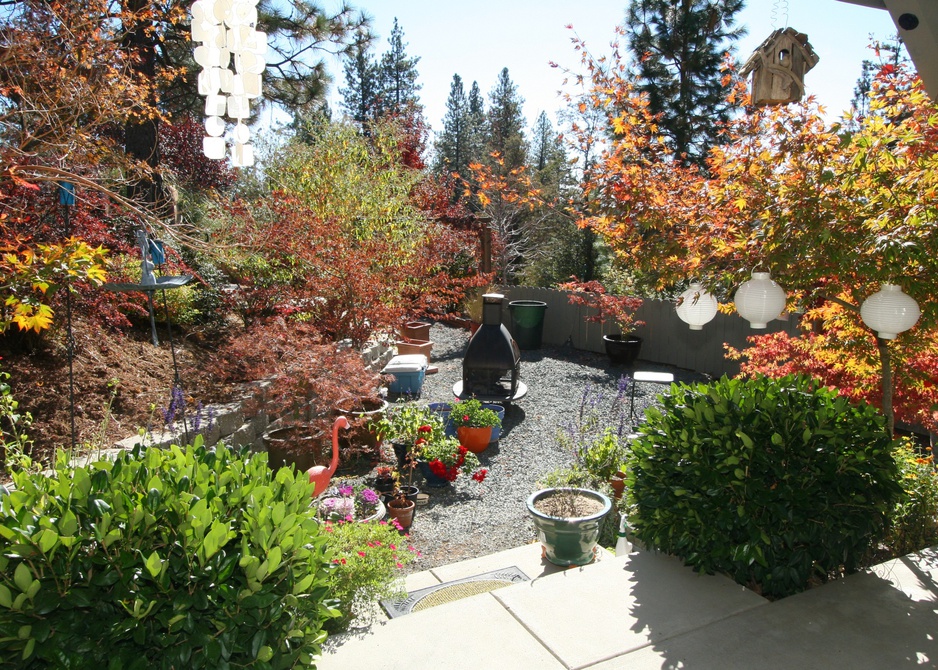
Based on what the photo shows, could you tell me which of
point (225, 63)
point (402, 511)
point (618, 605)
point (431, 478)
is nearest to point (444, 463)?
point (431, 478)

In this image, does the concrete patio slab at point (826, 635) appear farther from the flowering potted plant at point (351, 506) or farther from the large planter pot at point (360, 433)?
the large planter pot at point (360, 433)

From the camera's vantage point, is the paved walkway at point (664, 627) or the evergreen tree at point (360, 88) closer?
the paved walkway at point (664, 627)

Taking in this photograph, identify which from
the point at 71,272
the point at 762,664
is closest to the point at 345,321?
the point at 71,272

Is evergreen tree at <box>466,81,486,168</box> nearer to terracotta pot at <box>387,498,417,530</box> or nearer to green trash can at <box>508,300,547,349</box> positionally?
green trash can at <box>508,300,547,349</box>

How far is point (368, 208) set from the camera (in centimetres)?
820

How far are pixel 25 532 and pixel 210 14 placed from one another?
5.52 ft

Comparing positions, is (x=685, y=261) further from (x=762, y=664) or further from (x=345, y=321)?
(x=345, y=321)

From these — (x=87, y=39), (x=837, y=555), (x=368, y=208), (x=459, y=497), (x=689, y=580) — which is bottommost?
(x=459, y=497)

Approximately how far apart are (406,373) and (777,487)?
531 cm

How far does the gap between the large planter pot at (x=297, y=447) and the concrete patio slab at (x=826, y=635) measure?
319 cm

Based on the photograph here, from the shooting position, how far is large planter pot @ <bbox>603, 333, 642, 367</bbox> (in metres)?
9.87

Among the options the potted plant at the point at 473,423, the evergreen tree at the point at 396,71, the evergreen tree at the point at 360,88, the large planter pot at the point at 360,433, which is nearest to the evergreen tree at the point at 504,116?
the evergreen tree at the point at 396,71

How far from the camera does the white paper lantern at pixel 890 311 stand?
2.60 m

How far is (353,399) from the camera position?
508cm
